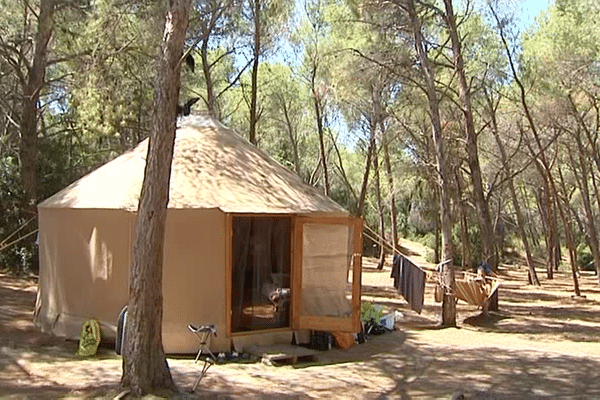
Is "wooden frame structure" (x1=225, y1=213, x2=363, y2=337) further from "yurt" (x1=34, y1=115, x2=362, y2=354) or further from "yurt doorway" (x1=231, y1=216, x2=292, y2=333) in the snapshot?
"yurt doorway" (x1=231, y1=216, x2=292, y2=333)

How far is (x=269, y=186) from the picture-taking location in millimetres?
7812

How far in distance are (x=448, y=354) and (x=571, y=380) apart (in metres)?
1.57

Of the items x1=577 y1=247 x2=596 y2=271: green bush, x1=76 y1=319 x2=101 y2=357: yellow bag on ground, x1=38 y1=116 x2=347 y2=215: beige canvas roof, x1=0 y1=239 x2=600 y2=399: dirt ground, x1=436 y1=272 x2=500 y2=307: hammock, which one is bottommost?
x1=0 y1=239 x2=600 y2=399: dirt ground

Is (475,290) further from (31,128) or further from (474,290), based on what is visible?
(31,128)

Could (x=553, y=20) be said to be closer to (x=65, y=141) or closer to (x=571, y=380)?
(x=571, y=380)

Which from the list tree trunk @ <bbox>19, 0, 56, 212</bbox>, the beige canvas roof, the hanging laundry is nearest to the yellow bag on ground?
the beige canvas roof

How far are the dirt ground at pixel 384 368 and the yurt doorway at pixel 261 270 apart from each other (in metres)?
0.87

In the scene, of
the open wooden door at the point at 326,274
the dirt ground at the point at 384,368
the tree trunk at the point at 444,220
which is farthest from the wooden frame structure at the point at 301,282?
the tree trunk at the point at 444,220

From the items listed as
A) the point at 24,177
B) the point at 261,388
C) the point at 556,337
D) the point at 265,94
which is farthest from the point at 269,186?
the point at 265,94

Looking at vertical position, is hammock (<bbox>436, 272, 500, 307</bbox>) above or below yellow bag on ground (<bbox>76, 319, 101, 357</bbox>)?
above

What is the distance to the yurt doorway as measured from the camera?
7.76m

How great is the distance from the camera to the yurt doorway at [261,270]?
25.5 feet

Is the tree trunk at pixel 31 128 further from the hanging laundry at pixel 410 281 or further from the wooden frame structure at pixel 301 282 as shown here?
the hanging laundry at pixel 410 281

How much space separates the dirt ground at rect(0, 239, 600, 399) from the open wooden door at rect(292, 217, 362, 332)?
39 cm
